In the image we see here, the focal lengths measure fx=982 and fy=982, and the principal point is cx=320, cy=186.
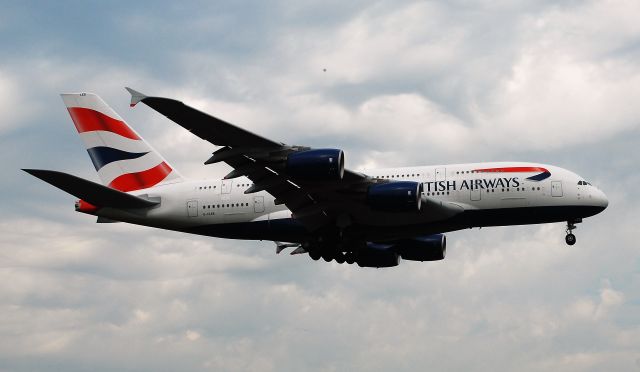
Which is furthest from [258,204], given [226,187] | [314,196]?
[314,196]

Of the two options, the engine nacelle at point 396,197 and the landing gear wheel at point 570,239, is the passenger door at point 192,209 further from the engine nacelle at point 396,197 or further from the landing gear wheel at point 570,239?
the landing gear wheel at point 570,239

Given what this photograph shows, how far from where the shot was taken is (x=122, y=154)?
2206 inches

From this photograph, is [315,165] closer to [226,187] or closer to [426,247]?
[226,187]

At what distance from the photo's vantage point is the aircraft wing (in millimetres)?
40125

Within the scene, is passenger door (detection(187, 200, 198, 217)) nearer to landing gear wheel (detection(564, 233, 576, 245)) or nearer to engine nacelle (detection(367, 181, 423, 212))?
engine nacelle (detection(367, 181, 423, 212))

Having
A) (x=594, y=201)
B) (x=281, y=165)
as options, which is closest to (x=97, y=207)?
(x=281, y=165)

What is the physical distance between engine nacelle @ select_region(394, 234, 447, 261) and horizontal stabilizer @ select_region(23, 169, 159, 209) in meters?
14.6

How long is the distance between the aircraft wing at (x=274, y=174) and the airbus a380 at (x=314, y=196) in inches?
2.0

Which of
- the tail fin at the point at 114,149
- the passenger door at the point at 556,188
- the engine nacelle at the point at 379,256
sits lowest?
the engine nacelle at the point at 379,256

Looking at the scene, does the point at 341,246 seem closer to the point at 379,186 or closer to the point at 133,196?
the point at 379,186

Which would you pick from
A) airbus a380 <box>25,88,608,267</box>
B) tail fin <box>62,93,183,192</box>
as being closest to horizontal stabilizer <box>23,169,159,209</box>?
airbus a380 <box>25,88,608,267</box>

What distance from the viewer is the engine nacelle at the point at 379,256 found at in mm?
56781

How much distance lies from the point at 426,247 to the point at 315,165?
15311mm

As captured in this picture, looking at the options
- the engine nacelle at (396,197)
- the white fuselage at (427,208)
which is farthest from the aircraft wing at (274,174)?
the white fuselage at (427,208)
